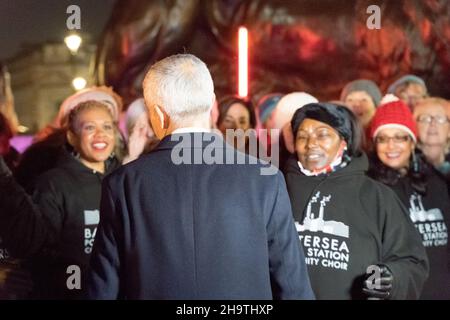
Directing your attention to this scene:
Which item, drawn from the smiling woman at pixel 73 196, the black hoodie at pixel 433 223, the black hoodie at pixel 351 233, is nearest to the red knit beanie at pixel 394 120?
the black hoodie at pixel 433 223

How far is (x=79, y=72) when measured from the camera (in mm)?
3506

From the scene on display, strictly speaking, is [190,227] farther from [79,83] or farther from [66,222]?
[79,83]

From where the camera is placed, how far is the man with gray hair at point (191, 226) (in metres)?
1.74

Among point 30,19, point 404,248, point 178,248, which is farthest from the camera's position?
point 30,19

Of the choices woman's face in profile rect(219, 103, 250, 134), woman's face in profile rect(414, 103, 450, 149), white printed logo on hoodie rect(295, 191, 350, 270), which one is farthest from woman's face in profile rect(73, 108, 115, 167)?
woman's face in profile rect(414, 103, 450, 149)

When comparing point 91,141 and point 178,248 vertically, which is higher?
point 91,141

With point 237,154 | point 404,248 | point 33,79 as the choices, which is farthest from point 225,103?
point 237,154

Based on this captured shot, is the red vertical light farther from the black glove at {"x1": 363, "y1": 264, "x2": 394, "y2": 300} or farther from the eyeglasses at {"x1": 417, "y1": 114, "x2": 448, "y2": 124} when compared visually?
the black glove at {"x1": 363, "y1": 264, "x2": 394, "y2": 300}

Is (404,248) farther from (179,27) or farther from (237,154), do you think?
(179,27)

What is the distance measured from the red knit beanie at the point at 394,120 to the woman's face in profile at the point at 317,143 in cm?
37

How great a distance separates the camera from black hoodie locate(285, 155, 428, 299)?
2693 millimetres

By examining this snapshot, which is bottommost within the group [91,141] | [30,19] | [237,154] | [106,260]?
[106,260]

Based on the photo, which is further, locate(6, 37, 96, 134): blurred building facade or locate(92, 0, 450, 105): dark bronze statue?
locate(92, 0, 450, 105): dark bronze statue

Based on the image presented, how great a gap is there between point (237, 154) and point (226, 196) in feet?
0.40
